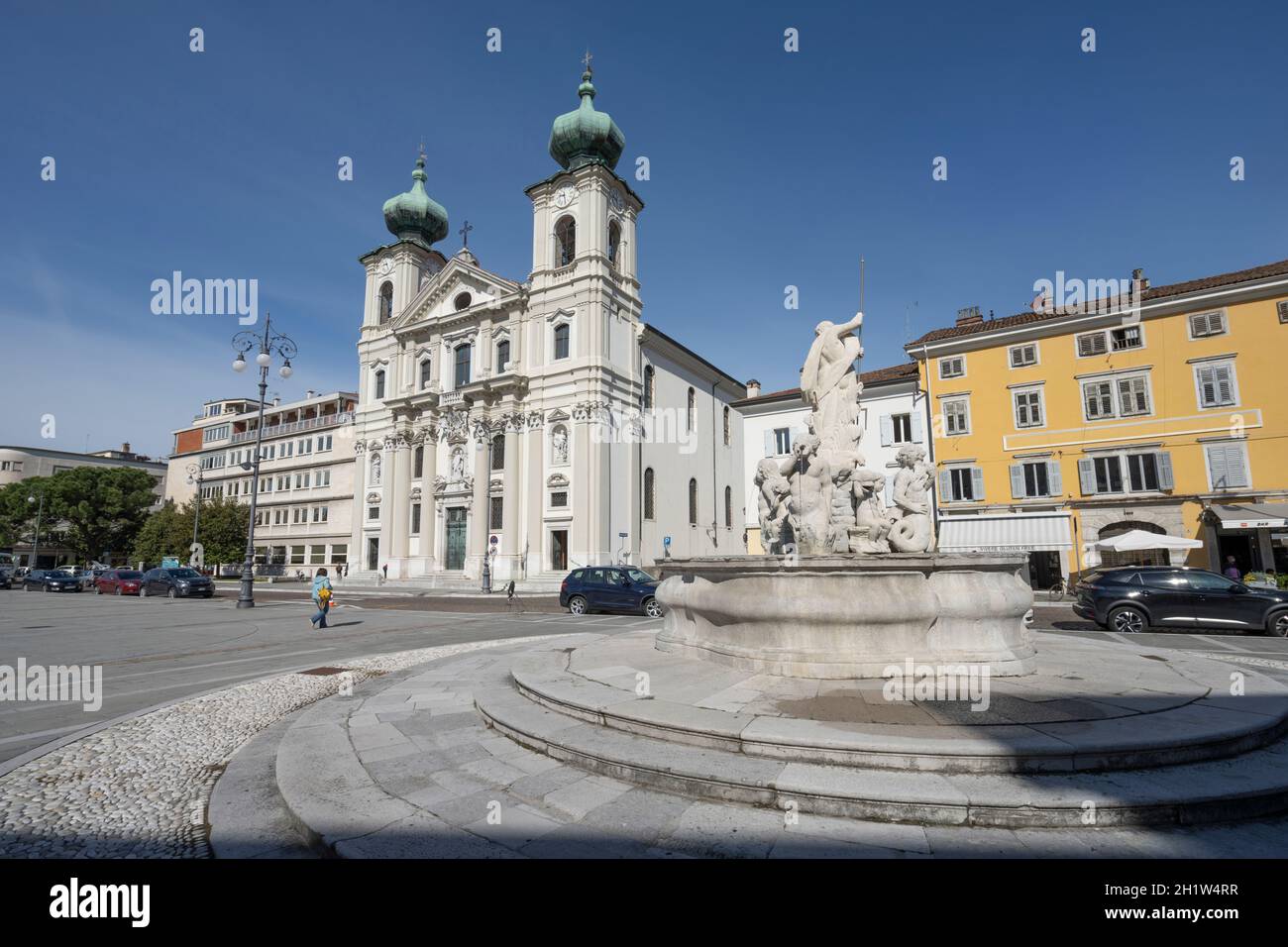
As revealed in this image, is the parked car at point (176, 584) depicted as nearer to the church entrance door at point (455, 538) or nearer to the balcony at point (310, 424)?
the church entrance door at point (455, 538)

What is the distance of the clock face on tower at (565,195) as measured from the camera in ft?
121

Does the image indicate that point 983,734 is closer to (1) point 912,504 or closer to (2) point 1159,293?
(1) point 912,504

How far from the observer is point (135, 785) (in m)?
4.41

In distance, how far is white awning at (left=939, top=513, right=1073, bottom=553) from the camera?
24234 millimetres

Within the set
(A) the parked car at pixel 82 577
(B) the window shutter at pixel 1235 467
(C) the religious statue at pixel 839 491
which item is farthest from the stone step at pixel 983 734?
(A) the parked car at pixel 82 577

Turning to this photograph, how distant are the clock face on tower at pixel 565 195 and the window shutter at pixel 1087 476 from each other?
30.0 meters

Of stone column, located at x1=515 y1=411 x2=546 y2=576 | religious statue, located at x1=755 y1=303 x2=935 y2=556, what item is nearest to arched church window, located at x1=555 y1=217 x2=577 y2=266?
stone column, located at x1=515 y1=411 x2=546 y2=576

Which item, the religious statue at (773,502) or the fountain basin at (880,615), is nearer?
the fountain basin at (880,615)

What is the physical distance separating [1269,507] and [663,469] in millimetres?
27441

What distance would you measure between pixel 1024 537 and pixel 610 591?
17.7m

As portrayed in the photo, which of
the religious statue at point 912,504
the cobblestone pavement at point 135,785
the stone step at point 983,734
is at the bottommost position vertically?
the cobblestone pavement at point 135,785

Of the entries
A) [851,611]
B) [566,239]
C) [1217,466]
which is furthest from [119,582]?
[1217,466]

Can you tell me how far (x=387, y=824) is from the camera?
10.9ft

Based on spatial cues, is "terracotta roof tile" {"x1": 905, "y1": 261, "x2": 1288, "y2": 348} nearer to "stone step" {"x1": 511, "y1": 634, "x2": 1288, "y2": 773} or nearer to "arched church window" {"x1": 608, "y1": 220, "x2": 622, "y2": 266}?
"arched church window" {"x1": 608, "y1": 220, "x2": 622, "y2": 266}
